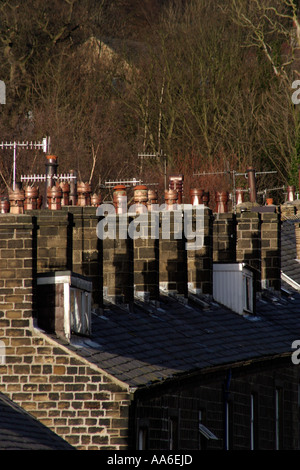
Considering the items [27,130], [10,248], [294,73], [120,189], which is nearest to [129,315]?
[120,189]

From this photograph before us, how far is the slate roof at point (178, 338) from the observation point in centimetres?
2331

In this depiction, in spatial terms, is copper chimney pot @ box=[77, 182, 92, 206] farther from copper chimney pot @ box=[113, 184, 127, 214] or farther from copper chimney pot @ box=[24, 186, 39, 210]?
copper chimney pot @ box=[24, 186, 39, 210]

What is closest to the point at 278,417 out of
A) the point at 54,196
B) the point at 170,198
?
the point at 170,198

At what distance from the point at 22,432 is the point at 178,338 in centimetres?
697

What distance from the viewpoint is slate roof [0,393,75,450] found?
763 inches

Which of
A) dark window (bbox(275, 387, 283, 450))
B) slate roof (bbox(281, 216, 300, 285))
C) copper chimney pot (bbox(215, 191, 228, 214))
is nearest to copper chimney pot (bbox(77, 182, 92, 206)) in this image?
dark window (bbox(275, 387, 283, 450))

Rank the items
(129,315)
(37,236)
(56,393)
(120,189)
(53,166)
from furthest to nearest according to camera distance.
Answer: (53,166) → (120,189) → (129,315) → (37,236) → (56,393)

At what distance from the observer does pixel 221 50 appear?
7112 cm

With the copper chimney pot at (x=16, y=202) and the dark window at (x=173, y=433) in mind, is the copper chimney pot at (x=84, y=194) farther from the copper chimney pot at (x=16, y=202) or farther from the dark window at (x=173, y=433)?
the dark window at (x=173, y=433)

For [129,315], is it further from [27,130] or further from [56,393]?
[27,130]

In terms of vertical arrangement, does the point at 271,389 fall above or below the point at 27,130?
below

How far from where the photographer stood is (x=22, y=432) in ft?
67.2

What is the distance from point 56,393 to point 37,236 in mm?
3397

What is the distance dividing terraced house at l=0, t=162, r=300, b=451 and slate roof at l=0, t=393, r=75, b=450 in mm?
56
